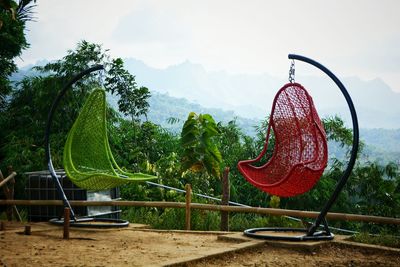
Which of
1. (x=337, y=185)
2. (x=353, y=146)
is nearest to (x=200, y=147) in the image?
(x=337, y=185)

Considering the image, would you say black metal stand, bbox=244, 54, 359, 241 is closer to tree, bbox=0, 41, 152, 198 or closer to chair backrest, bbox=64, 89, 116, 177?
chair backrest, bbox=64, 89, 116, 177

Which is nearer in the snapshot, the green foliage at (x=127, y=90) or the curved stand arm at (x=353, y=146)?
the curved stand arm at (x=353, y=146)

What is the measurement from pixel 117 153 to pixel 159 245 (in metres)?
6.39

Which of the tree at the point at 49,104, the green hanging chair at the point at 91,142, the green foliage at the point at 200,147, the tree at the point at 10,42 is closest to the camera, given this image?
the green hanging chair at the point at 91,142

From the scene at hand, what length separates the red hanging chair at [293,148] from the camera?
500 cm

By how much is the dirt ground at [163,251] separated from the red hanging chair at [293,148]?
0.59 meters

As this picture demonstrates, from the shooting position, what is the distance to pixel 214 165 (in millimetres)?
8016

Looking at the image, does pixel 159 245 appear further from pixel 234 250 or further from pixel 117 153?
pixel 117 153

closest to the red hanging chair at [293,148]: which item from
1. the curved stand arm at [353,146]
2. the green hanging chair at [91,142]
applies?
the curved stand arm at [353,146]

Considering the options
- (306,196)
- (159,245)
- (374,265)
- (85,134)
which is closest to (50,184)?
(85,134)

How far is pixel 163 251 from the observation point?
14.6 ft

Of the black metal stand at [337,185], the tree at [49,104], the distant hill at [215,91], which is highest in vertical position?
the distant hill at [215,91]

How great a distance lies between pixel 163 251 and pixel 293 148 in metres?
1.94

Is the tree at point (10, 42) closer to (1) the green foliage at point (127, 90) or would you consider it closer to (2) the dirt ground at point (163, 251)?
(1) the green foliage at point (127, 90)
